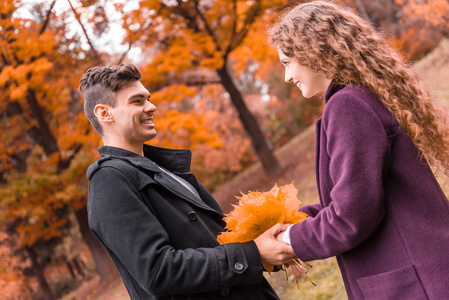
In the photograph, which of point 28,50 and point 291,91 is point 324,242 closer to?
point 28,50

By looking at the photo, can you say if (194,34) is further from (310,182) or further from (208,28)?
(310,182)

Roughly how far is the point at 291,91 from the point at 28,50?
20.1m

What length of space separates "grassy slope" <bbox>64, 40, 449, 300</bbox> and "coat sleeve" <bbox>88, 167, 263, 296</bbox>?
9.63ft

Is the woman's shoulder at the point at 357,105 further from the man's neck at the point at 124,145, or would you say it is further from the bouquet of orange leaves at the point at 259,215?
the man's neck at the point at 124,145

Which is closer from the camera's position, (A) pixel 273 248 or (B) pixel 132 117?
(A) pixel 273 248

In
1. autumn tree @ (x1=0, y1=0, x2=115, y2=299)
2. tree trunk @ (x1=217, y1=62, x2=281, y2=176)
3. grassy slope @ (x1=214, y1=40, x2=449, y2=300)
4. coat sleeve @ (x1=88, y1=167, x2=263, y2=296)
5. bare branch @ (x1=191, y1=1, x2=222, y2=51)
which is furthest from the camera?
tree trunk @ (x1=217, y1=62, x2=281, y2=176)

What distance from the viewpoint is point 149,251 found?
1935 mm

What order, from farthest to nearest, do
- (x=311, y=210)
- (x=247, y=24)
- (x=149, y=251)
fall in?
1. (x=247, y=24)
2. (x=311, y=210)
3. (x=149, y=251)

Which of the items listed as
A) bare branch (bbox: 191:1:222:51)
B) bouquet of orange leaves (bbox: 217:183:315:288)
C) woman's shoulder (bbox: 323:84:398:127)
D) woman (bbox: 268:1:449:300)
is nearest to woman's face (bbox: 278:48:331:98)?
woman (bbox: 268:1:449:300)

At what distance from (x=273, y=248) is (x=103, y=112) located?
116 cm

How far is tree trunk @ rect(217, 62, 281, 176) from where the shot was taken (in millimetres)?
14602

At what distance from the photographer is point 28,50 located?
31.8ft

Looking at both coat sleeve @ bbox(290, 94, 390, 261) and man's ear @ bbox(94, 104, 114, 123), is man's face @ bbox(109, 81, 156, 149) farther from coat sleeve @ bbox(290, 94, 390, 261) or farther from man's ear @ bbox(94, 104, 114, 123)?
coat sleeve @ bbox(290, 94, 390, 261)

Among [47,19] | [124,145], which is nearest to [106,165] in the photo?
[124,145]
